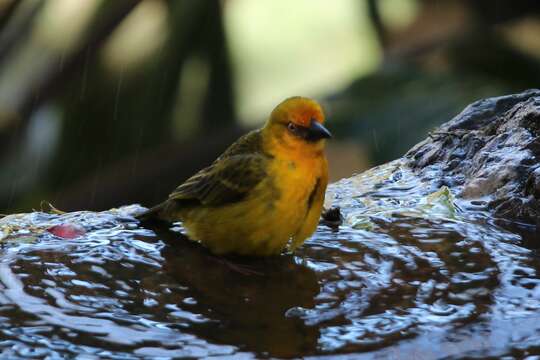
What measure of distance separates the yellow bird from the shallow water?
8 centimetres

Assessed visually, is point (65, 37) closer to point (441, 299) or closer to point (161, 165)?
point (161, 165)

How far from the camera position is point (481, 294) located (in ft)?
8.50

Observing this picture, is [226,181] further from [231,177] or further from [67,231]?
[67,231]

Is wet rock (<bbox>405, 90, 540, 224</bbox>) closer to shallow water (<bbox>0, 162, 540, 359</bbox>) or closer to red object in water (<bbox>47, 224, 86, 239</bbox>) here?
shallow water (<bbox>0, 162, 540, 359</bbox>)

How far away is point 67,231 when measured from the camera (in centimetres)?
317

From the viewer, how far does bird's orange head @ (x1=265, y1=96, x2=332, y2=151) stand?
10.0 feet

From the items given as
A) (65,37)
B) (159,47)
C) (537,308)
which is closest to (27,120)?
(65,37)

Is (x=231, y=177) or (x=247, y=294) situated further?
(x=231, y=177)

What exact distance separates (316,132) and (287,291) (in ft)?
1.97

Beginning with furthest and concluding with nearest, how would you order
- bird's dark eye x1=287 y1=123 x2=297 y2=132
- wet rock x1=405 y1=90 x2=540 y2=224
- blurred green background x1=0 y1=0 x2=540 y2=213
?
blurred green background x1=0 y1=0 x2=540 y2=213 → wet rock x1=405 y1=90 x2=540 y2=224 → bird's dark eye x1=287 y1=123 x2=297 y2=132

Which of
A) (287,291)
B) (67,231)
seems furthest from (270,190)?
(67,231)

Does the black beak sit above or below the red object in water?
above

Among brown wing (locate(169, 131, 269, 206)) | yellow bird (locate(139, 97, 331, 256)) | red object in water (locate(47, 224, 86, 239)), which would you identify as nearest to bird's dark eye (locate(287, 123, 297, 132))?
yellow bird (locate(139, 97, 331, 256))

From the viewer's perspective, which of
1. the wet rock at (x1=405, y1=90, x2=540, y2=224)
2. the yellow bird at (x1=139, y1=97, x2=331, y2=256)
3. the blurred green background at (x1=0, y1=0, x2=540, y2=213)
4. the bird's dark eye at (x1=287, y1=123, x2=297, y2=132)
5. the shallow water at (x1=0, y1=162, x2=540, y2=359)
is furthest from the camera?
the blurred green background at (x1=0, y1=0, x2=540, y2=213)
